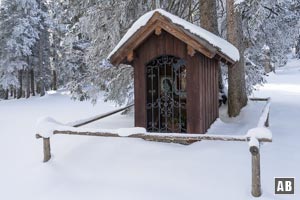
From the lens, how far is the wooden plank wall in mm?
7582

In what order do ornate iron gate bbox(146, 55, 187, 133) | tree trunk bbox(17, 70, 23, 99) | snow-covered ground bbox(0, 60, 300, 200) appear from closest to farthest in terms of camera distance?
1. snow-covered ground bbox(0, 60, 300, 200)
2. ornate iron gate bbox(146, 55, 187, 133)
3. tree trunk bbox(17, 70, 23, 99)

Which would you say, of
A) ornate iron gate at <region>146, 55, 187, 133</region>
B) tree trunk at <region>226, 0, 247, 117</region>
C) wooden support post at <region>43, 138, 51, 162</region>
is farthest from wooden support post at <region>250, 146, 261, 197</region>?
tree trunk at <region>226, 0, 247, 117</region>

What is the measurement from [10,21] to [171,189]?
91.5ft

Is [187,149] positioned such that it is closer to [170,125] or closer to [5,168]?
[170,125]

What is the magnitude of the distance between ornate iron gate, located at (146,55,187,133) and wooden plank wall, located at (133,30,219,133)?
255 mm

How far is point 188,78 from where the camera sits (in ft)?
25.0

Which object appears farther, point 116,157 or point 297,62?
point 297,62

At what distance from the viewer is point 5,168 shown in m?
7.62

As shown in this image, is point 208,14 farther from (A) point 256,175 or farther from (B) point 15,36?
(B) point 15,36

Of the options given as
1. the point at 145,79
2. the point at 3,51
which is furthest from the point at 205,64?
the point at 3,51

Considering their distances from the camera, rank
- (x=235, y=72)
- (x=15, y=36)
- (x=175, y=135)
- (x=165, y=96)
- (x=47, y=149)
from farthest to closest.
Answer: (x=15, y=36)
(x=235, y=72)
(x=165, y=96)
(x=47, y=149)
(x=175, y=135)

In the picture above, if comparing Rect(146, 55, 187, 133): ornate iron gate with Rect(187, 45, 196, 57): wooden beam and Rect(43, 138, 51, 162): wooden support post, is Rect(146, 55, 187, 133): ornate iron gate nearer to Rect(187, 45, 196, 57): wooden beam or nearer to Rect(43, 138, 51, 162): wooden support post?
Rect(187, 45, 196, 57): wooden beam

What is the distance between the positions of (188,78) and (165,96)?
1.00 metres

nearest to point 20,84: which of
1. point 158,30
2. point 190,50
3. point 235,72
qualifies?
point 235,72
